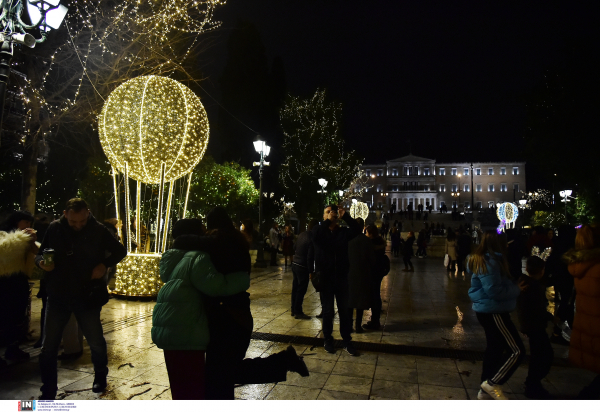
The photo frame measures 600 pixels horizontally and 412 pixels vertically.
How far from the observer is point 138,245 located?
281 inches

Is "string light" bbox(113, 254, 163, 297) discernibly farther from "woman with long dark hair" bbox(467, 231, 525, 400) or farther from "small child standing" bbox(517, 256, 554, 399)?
"small child standing" bbox(517, 256, 554, 399)

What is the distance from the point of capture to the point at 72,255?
3342 millimetres

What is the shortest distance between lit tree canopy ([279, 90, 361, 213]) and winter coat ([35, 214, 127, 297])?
2656 cm

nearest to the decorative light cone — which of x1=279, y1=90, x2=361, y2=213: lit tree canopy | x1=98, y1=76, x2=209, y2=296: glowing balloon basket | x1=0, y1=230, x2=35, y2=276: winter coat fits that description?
x1=98, y1=76, x2=209, y2=296: glowing balloon basket

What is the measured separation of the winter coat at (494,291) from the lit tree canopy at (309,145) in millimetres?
26457

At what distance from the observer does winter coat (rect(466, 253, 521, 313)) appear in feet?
10.9

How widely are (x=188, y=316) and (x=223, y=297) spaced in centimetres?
23

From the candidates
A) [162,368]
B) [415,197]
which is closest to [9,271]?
[162,368]

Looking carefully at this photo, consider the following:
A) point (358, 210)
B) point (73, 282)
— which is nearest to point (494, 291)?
point (73, 282)

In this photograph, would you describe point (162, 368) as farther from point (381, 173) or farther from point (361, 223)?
point (381, 173)

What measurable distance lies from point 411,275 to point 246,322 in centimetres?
1063

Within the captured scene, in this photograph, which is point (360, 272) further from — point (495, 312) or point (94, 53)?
point (94, 53)

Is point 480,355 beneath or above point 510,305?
beneath

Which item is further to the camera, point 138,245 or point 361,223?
point 138,245
